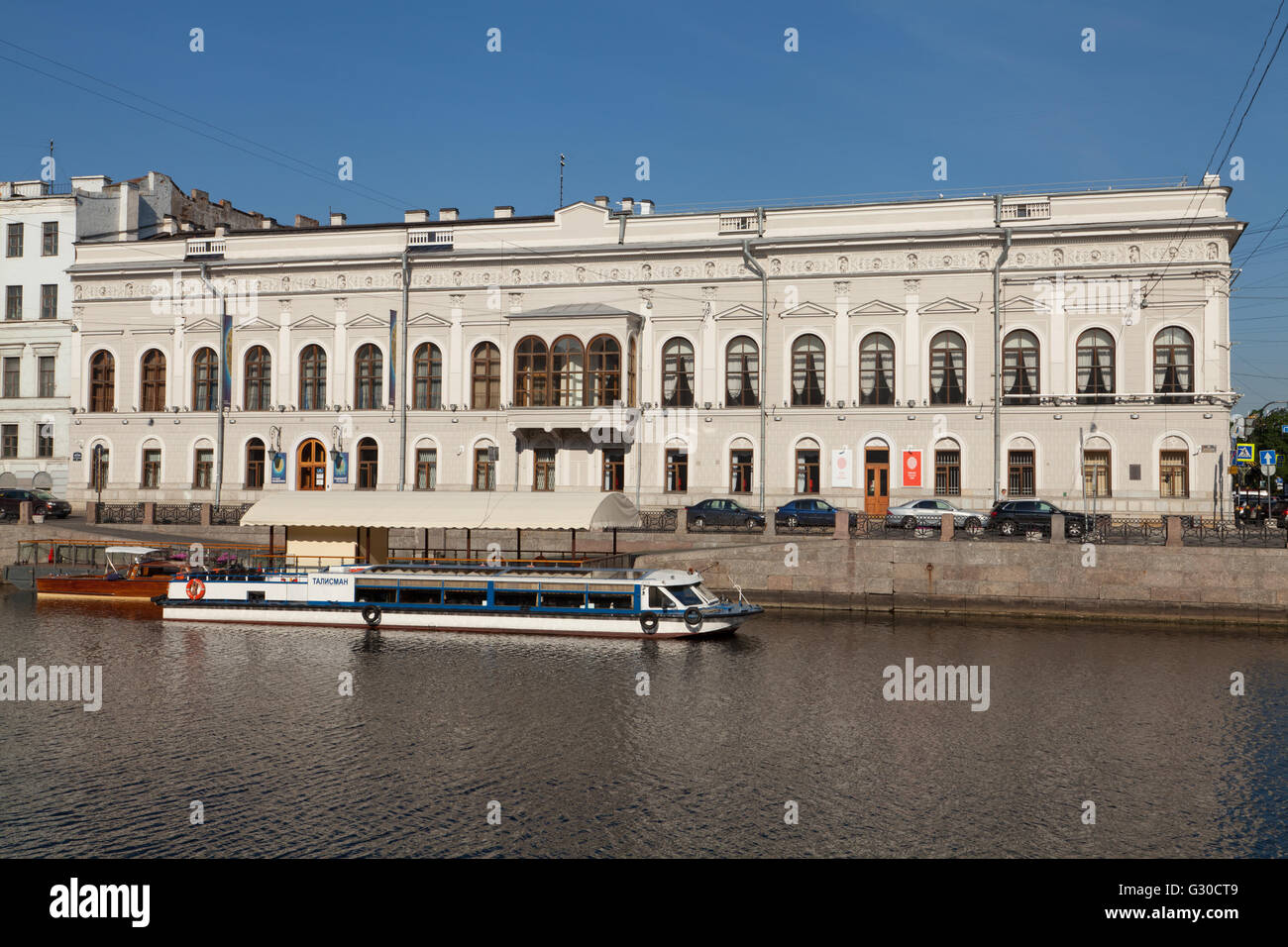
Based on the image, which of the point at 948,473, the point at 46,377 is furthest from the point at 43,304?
the point at 948,473

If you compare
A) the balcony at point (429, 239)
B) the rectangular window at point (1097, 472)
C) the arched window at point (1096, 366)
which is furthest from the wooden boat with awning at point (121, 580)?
the arched window at point (1096, 366)

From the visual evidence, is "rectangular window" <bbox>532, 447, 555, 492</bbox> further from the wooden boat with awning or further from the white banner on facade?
the wooden boat with awning

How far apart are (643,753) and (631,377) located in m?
33.8

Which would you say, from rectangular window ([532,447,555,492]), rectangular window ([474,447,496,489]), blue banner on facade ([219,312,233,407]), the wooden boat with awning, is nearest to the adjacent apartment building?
blue banner on facade ([219,312,233,407])

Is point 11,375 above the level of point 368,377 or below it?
above

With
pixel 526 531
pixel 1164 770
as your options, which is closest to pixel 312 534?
pixel 526 531

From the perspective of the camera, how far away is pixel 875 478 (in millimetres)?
49312

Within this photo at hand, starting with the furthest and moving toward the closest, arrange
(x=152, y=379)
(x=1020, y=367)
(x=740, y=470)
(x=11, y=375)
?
(x=11, y=375) < (x=152, y=379) < (x=740, y=470) < (x=1020, y=367)

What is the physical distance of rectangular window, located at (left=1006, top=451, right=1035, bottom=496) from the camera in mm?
47531

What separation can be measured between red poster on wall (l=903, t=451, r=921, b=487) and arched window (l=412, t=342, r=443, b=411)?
22.8m

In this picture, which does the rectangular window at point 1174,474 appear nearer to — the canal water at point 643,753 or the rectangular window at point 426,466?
the canal water at point 643,753

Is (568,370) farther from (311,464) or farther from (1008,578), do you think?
(1008,578)
